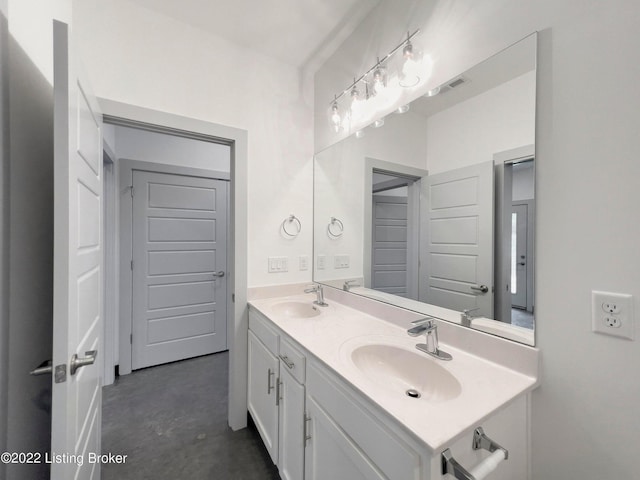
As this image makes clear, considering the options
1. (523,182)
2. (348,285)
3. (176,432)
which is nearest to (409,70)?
(523,182)

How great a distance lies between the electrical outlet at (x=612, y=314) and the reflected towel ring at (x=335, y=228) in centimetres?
132

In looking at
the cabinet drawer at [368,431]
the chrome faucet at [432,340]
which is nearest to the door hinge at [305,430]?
the cabinet drawer at [368,431]

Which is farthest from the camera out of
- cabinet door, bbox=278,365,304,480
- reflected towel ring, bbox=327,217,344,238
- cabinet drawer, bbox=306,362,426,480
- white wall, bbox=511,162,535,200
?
→ reflected towel ring, bbox=327,217,344,238

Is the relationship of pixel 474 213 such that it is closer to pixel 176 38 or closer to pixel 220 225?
pixel 176 38

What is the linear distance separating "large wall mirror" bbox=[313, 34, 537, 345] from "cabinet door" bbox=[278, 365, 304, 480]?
2.19 feet

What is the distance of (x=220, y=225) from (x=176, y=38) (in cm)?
172

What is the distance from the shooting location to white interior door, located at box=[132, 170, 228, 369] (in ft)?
8.26

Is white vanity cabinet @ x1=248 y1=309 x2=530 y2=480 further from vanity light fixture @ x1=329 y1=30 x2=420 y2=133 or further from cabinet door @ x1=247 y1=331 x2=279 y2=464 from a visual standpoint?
vanity light fixture @ x1=329 y1=30 x2=420 y2=133

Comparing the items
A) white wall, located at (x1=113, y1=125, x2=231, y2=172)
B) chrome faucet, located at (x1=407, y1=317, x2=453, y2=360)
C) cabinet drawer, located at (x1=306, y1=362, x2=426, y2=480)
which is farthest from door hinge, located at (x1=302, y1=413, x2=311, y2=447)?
white wall, located at (x1=113, y1=125, x2=231, y2=172)

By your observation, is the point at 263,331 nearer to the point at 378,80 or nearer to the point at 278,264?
the point at 278,264

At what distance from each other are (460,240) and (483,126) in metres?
0.48

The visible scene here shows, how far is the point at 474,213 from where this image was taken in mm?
1118

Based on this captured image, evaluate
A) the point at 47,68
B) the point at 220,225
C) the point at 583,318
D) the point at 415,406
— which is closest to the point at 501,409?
the point at 415,406

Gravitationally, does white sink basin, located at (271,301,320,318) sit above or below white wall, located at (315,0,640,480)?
below
